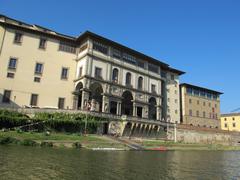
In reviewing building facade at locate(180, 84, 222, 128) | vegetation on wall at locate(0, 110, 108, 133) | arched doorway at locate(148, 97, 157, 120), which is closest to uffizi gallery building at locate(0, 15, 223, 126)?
arched doorway at locate(148, 97, 157, 120)

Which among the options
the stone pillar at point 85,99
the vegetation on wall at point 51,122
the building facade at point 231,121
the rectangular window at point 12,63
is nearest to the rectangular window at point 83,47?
the stone pillar at point 85,99

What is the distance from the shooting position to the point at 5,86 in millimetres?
42844

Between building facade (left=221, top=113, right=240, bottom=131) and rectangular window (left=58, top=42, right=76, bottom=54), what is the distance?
83173mm

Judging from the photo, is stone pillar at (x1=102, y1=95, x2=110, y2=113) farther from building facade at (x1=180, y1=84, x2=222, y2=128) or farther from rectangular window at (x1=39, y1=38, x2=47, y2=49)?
building facade at (x1=180, y1=84, x2=222, y2=128)

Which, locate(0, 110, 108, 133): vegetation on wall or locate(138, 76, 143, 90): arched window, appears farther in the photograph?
locate(138, 76, 143, 90): arched window

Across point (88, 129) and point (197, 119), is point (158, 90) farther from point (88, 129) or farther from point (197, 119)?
point (88, 129)

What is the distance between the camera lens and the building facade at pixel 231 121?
10185 centimetres

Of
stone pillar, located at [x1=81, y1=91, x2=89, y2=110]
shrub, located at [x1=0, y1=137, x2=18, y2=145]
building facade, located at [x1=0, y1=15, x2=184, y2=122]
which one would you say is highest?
building facade, located at [x1=0, y1=15, x2=184, y2=122]

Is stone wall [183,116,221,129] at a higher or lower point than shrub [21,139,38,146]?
higher

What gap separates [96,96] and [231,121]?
3099 inches

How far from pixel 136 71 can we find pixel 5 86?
28986mm

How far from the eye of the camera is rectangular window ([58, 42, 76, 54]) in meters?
50.1

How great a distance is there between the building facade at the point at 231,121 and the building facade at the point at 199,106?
28.1m

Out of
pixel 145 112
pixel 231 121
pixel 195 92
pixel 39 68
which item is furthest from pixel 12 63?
pixel 231 121
